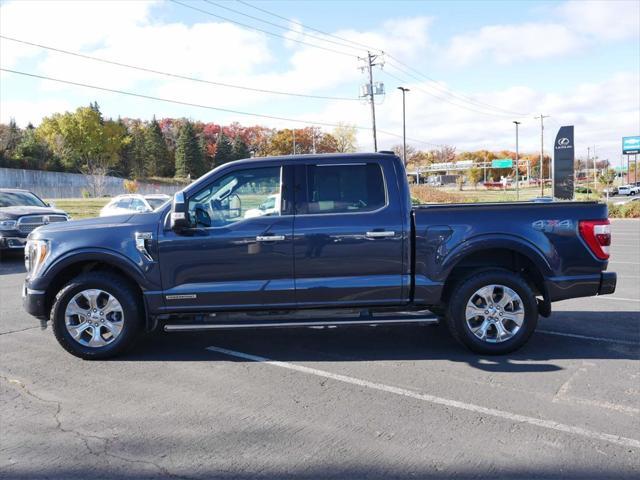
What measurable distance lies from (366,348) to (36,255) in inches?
137

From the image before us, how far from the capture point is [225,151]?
96562mm

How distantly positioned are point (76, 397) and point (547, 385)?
12.9ft

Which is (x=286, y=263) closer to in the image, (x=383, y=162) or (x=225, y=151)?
(x=383, y=162)

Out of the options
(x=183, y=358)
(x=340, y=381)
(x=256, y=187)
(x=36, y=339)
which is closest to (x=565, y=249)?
(x=340, y=381)

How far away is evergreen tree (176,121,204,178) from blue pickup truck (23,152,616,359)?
93.5m

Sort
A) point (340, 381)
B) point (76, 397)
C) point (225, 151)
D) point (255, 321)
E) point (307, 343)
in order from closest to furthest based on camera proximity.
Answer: point (76, 397) < point (340, 381) < point (255, 321) < point (307, 343) < point (225, 151)

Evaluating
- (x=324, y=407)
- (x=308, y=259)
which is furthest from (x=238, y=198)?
(x=324, y=407)

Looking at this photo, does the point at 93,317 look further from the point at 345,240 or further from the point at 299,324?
the point at 345,240

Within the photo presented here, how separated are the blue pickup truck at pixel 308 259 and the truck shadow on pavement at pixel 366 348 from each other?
10.2 inches

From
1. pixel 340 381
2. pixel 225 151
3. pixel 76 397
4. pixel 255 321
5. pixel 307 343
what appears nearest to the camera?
pixel 76 397

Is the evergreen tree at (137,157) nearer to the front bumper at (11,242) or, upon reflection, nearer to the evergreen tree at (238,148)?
the evergreen tree at (238,148)

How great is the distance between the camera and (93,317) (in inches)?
209

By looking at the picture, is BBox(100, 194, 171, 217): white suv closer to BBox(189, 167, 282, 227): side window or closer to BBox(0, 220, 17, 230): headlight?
BBox(0, 220, 17, 230): headlight

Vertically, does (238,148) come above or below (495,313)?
above
